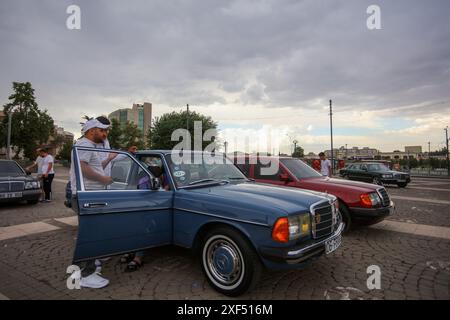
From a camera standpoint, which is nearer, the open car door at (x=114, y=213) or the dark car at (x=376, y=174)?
the open car door at (x=114, y=213)

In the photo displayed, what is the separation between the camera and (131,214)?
323 centimetres

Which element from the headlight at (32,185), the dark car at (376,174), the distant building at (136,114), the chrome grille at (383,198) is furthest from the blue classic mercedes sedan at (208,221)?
the distant building at (136,114)

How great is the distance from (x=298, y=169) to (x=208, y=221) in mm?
3902

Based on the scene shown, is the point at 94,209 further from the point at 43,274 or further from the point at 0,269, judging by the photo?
the point at 0,269

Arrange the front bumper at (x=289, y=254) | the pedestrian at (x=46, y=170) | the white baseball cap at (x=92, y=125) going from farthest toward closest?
the pedestrian at (x=46, y=170) < the white baseball cap at (x=92, y=125) < the front bumper at (x=289, y=254)

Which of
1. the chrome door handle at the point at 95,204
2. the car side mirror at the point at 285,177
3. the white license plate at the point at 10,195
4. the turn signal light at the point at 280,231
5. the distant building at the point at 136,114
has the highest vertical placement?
the distant building at the point at 136,114

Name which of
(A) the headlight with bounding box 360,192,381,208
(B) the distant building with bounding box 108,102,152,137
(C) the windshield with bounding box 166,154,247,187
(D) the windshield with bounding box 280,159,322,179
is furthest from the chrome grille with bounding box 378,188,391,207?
(B) the distant building with bounding box 108,102,152,137

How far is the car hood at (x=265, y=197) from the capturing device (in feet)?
9.77

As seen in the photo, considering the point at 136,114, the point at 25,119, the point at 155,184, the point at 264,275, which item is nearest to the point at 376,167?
the point at 264,275

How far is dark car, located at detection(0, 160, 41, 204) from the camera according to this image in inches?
313

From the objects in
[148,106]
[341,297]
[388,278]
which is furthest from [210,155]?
[148,106]

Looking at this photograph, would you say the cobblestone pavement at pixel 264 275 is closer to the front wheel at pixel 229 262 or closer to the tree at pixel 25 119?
the front wheel at pixel 229 262

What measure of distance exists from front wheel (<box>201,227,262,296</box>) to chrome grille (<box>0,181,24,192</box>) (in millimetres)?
7724

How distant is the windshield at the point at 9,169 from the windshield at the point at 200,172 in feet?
25.2
